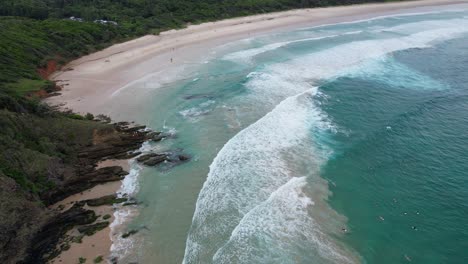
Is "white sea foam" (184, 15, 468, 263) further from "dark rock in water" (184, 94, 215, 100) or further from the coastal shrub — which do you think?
the coastal shrub

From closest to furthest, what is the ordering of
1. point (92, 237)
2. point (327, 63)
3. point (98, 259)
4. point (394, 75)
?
point (98, 259) < point (92, 237) < point (394, 75) < point (327, 63)

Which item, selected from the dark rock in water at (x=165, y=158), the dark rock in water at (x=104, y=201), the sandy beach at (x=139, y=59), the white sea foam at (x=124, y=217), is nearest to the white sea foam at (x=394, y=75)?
the sandy beach at (x=139, y=59)

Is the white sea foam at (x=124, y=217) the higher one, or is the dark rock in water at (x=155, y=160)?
the dark rock in water at (x=155, y=160)

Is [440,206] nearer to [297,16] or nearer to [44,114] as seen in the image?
[44,114]

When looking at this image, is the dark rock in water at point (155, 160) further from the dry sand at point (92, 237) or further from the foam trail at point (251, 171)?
the foam trail at point (251, 171)

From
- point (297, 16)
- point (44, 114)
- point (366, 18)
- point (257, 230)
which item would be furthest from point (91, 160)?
point (366, 18)

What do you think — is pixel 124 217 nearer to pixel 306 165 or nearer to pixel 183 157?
pixel 183 157

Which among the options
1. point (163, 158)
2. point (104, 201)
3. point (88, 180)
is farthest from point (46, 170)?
point (163, 158)
